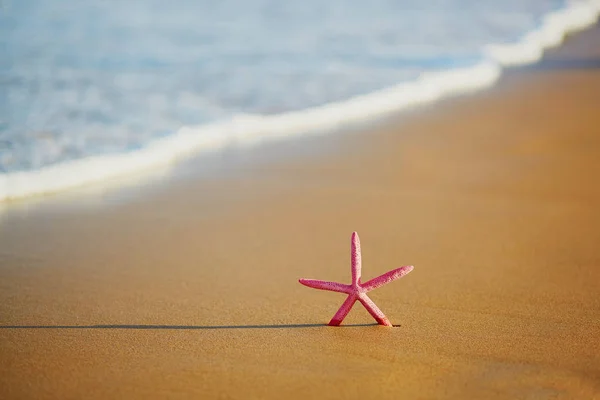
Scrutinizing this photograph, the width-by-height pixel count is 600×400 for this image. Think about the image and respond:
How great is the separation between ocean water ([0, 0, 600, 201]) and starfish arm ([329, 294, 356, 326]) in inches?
113

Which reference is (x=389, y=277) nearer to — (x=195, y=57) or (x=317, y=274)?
(x=317, y=274)

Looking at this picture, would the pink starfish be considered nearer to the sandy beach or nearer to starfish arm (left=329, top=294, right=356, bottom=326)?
starfish arm (left=329, top=294, right=356, bottom=326)

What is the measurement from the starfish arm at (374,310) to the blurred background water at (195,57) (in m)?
3.36

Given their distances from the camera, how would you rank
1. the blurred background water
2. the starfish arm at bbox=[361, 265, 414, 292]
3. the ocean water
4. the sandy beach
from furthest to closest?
the blurred background water, the ocean water, the starfish arm at bbox=[361, 265, 414, 292], the sandy beach

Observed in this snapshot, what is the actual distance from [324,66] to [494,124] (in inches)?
137

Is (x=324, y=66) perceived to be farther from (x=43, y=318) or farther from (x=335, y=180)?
(x=43, y=318)

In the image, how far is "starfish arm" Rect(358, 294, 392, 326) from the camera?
284 cm

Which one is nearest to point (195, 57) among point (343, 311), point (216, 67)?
point (216, 67)

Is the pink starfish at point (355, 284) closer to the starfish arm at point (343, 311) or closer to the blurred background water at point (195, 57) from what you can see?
the starfish arm at point (343, 311)

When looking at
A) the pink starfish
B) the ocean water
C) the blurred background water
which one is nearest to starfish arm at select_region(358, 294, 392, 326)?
the pink starfish

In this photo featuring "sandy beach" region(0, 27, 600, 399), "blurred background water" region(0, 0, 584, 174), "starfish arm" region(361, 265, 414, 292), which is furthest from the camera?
"blurred background water" region(0, 0, 584, 174)

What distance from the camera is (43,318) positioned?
3.12 meters

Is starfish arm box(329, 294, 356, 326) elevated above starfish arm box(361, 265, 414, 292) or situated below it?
below

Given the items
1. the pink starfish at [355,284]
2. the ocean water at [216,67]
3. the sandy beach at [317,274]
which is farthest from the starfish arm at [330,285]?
the ocean water at [216,67]
